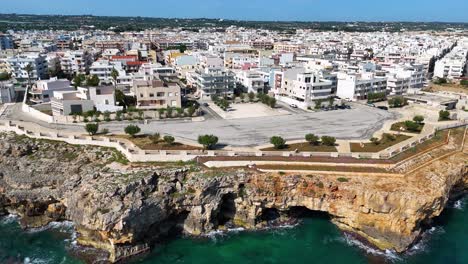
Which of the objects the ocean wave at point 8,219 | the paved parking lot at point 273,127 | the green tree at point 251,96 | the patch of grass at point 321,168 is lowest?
the ocean wave at point 8,219

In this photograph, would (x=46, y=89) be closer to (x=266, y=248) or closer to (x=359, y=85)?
(x=266, y=248)

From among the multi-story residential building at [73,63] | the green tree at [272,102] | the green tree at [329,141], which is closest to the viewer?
the green tree at [329,141]

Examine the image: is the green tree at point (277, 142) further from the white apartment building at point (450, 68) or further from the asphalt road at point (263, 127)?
the white apartment building at point (450, 68)

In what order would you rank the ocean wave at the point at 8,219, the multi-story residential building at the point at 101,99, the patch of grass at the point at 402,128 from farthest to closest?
1. the multi-story residential building at the point at 101,99
2. the patch of grass at the point at 402,128
3. the ocean wave at the point at 8,219

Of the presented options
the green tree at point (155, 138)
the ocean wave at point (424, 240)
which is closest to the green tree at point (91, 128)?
the green tree at point (155, 138)

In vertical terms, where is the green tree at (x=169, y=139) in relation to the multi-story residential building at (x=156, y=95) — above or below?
below

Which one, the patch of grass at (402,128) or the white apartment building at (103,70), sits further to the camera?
the white apartment building at (103,70)

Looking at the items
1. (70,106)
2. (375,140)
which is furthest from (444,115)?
(70,106)

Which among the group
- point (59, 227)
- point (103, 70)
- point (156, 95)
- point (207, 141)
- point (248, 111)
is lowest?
point (59, 227)

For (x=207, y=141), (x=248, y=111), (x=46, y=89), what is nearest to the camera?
(x=207, y=141)
